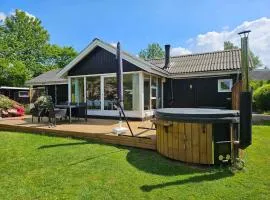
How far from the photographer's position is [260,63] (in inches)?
2670

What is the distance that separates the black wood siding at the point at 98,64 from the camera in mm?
12406

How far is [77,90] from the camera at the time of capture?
13773mm

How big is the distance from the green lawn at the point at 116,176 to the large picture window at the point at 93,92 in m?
5.89

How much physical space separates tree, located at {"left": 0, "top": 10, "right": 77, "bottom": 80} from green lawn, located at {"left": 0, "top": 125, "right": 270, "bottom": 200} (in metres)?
34.8

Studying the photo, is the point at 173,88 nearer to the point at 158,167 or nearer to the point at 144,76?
the point at 144,76

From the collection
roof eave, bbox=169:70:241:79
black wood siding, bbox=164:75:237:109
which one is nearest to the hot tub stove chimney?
black wood siding, bbox=164:75:237:109

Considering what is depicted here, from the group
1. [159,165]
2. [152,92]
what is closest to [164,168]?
[159,165]

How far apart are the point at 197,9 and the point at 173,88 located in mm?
4613

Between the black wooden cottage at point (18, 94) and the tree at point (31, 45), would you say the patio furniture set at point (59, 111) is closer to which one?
the black wooden cottage at point (18, 94)

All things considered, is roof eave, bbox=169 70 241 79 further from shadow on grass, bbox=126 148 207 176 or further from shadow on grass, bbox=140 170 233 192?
shadow on grass, bbox=140 170 233 192

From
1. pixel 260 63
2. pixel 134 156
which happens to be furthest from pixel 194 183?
pixel 260 63

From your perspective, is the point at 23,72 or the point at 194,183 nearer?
the point at 194,183

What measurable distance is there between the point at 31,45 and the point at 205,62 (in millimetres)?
33506

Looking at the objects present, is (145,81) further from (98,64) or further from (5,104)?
(5,104)
